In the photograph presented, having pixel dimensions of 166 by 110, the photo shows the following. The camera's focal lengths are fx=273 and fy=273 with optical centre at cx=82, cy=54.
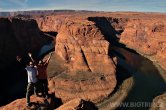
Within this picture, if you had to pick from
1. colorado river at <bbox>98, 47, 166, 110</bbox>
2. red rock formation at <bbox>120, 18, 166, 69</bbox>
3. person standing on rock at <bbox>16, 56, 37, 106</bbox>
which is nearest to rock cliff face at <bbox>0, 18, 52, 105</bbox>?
colorado river at <bbox>98, 47, 166, 110</bbox>

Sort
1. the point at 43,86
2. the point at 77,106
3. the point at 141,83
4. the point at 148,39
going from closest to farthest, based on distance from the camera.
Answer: the point at 77,106
the point at 43,86
the point at 141,83
the point at 148,39

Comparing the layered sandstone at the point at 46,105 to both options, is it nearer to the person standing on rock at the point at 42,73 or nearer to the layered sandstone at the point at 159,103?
the person standing on rock at the point at 42,73

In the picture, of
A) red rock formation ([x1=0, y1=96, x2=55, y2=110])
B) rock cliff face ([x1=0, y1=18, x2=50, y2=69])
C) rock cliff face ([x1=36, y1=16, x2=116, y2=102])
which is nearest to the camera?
red rock formation ([x1=0, y1=96, x2=55, y2=110])

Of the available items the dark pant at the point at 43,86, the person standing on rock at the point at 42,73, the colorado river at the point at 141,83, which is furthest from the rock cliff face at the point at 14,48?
the person standing on rock at the point at 42,73

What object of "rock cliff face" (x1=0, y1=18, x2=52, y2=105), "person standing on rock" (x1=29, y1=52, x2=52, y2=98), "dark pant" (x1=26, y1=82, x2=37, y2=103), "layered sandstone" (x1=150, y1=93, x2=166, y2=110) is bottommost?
"layered sandstone" (x1=150, y1=93, x2=166, y2=110)

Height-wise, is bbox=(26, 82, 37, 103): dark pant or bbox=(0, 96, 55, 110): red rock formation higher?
bbox=(26, 82, 37, 103): dark pant

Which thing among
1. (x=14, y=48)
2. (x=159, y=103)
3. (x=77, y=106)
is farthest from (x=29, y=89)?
(x=14, y=48)

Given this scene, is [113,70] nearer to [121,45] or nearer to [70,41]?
[70,41]

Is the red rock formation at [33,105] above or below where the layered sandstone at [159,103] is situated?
above

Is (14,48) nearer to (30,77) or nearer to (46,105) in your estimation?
(46,105)

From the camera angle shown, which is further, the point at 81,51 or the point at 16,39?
the point at 16,39

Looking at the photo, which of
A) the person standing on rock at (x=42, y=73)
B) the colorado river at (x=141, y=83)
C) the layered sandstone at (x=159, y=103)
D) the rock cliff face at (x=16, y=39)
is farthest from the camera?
the rock cliff face at (x=16, y=39)

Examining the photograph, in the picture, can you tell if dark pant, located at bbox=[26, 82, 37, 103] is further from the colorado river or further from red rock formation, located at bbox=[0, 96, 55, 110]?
the colorado river
